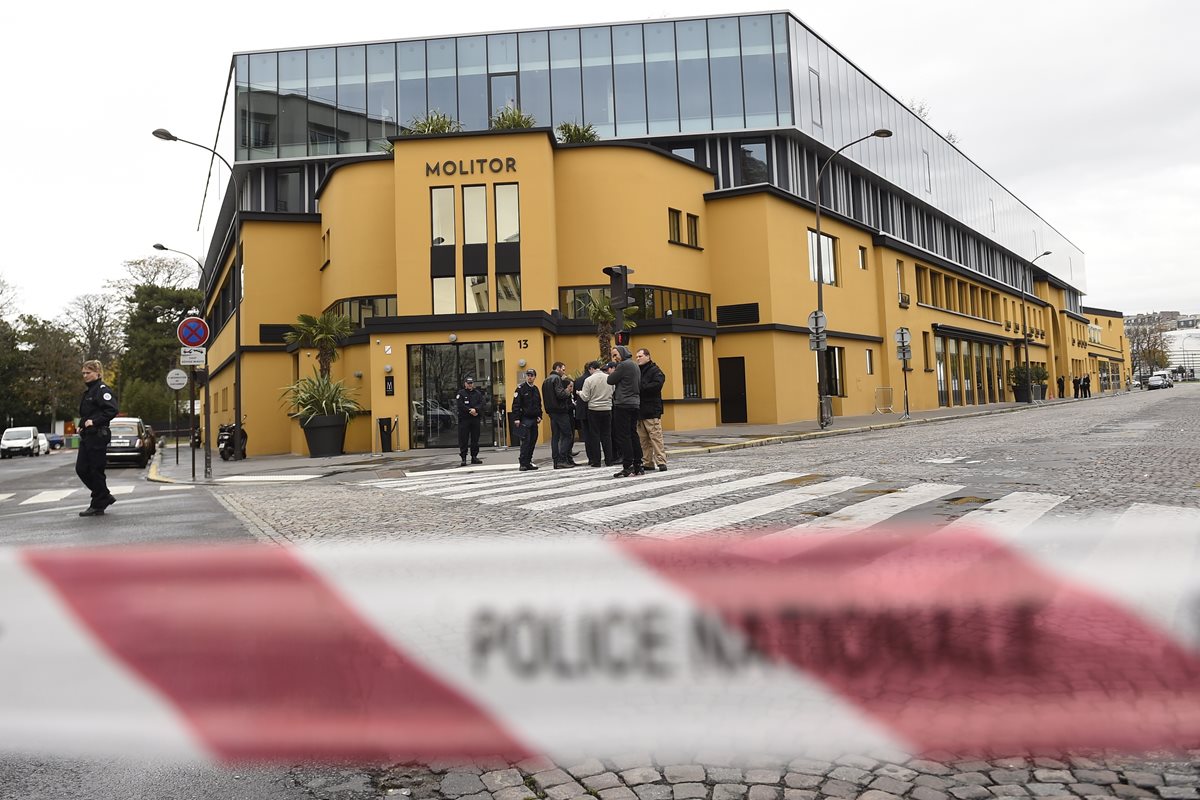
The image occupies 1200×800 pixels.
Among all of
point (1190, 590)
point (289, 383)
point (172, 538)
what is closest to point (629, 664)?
point (1190, 590)

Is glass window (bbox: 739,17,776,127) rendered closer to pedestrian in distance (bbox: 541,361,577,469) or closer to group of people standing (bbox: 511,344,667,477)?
group of people standing (bbox: 511,344,667,477)

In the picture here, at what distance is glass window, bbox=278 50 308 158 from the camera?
37.8 metres

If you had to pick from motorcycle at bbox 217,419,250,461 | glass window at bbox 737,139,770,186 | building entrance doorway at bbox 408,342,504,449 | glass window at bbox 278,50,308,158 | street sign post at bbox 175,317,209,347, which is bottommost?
motorcycle at bbox 217,419,250,461

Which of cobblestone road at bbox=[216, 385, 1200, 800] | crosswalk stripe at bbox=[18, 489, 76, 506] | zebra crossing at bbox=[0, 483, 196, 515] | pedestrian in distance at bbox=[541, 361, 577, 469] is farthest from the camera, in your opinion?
pedestrian in distance at bbox=[541, 361, 577, 469]

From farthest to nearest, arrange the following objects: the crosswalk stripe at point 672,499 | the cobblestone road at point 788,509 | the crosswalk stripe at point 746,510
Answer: the crosswalk stripe at point 672,499 < the crosswalk stripe at point 746,510 < the cobblestone road at point 788,509

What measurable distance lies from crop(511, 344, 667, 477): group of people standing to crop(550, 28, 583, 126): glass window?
85.1 feet

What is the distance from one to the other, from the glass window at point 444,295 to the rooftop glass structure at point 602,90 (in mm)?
13320

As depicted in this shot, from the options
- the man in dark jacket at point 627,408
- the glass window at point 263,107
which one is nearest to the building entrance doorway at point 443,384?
the man in dark jacket at point 627,408

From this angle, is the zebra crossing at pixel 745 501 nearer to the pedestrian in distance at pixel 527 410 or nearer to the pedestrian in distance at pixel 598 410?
the pedestrian in distance at pixel 598 410

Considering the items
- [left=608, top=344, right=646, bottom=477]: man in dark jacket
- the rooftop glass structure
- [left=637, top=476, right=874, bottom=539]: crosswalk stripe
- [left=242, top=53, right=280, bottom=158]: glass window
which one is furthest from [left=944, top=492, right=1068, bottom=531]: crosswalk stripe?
[left=242, top=53, right=280, bottom=158]: glass window

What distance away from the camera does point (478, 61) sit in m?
38.5

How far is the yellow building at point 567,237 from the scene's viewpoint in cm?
2531

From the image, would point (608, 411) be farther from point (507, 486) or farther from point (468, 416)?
point (468, 416)

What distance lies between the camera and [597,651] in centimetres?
248
